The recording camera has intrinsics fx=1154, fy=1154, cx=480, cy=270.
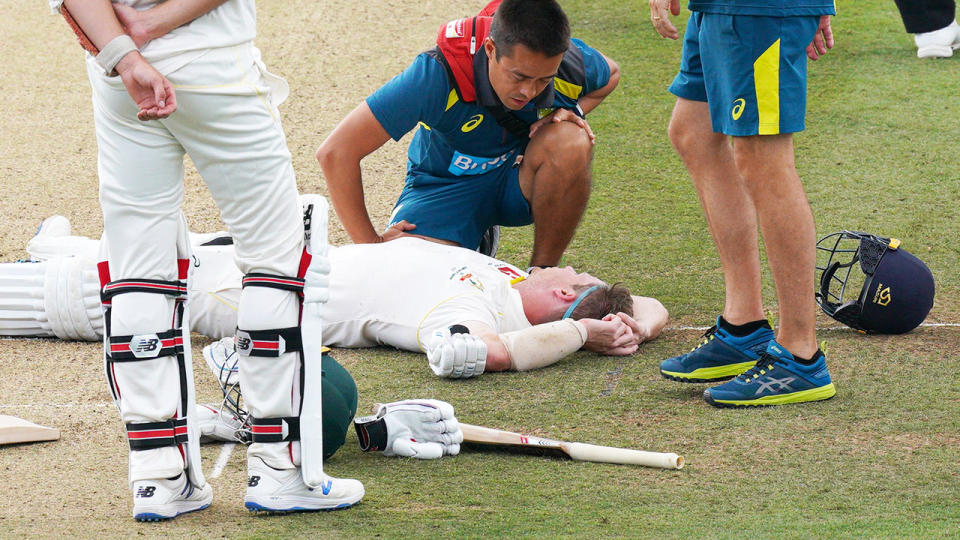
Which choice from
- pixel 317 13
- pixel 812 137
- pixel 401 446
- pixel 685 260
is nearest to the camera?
pixel 401 446

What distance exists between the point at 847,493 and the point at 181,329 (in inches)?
58.9

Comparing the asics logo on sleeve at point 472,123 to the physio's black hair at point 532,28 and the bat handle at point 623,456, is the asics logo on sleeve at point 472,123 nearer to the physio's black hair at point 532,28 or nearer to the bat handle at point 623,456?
the physio's black hair at point 532,28

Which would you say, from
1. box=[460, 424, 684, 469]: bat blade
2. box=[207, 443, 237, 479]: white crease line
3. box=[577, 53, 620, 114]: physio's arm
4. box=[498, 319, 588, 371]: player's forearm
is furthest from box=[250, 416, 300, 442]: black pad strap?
box=[577, 53, 620, 114]: physio's arm

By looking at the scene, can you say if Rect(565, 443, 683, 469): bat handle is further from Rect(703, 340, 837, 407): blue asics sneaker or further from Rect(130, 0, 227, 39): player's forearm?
Rect(130, 0, 227, 39): player's forearm

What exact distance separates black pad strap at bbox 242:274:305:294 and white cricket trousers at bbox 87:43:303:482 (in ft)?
0.03

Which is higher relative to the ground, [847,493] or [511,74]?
[511,74]

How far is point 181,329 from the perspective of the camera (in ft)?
8.01

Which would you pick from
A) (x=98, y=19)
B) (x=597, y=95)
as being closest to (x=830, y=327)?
(x=597, y=95)

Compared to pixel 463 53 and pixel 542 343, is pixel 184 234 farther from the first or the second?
pixel 463 53

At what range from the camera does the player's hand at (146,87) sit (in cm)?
218

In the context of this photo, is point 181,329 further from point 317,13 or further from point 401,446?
point 317,13

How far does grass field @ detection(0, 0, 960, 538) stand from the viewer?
2443 mm

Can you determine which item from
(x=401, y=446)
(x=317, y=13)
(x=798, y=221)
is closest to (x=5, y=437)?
(x=401, y=446)

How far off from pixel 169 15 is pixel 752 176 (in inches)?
62.4
